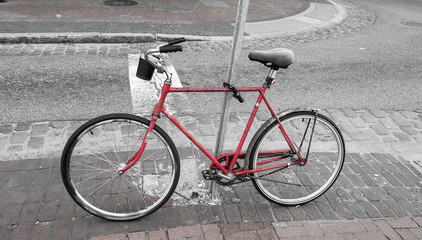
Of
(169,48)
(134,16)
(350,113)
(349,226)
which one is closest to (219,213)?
(349,226)

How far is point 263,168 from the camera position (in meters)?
3.46

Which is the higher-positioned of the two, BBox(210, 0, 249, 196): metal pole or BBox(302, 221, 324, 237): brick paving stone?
BBox(210, 0, 249, 196): metal pole

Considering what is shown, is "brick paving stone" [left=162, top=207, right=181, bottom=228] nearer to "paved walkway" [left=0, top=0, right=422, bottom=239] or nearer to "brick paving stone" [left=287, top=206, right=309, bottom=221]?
"paved walkway" [left=0, top=0, right=422, bottom=239]

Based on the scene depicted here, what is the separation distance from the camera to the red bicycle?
3031 millimetres

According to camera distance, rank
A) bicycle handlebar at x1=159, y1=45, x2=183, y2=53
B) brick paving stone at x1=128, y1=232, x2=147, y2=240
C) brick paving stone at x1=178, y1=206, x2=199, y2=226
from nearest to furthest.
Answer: bicycle handlebar at x1=159, y1=45, x2=183, y2=53, brick paving stone at x1=128, y1=232, x2=147, y2=240, brick paving stone at x1=178, y1=206, x2=199, y2=226

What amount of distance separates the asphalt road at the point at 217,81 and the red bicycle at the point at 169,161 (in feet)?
4.94

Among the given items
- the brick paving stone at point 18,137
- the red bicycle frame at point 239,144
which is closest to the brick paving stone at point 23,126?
the brick paving stone at point 18,137

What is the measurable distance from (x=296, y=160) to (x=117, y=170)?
1591 millimetres

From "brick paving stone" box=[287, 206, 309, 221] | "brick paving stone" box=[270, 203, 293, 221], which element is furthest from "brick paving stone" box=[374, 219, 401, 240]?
"brick paving stone" box=[270, 203, 293, 221]

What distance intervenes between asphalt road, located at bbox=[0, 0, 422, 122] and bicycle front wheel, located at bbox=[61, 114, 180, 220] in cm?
127

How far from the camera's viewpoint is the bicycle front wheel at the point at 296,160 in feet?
10.9

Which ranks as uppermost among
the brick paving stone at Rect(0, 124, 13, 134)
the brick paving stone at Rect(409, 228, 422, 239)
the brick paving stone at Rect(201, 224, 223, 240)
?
the brick paving stone at Rect(409, 228, 422, 239)

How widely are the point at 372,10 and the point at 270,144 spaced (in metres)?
11.1

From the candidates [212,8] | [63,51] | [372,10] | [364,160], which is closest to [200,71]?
[63,51]
